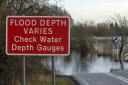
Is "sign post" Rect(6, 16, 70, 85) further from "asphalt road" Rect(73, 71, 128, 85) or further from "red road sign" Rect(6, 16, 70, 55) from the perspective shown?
"asphalt road" Rect(73, 71, 128, 85)

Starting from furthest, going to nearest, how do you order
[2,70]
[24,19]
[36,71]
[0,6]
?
[36,71], [2,70], [0,6], [24,19]

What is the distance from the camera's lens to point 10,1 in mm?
16688

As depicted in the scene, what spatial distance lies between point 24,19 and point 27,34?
0.91ft

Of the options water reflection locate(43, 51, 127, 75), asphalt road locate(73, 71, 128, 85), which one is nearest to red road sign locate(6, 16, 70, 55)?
asphalt road locate(73, 71, 128, 85)

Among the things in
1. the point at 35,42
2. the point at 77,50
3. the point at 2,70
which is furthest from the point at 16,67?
the point at 77,50

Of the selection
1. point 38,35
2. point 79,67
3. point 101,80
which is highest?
point 38,35

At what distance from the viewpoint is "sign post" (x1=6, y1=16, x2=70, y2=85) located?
8266mm

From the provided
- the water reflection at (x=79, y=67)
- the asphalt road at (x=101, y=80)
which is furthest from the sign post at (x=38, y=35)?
the water reflection at (x=79, y=67)

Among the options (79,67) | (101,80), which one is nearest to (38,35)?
(101,80)

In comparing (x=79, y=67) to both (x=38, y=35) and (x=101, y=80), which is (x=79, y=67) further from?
(x=38, y=35)

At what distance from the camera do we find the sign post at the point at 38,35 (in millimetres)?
8266

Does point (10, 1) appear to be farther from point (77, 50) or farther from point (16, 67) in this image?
point (77, 50)

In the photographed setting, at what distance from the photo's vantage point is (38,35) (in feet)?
27.4

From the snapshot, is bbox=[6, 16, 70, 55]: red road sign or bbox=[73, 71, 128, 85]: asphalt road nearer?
bbox=[6, 16, 70, 55]: red road sign
